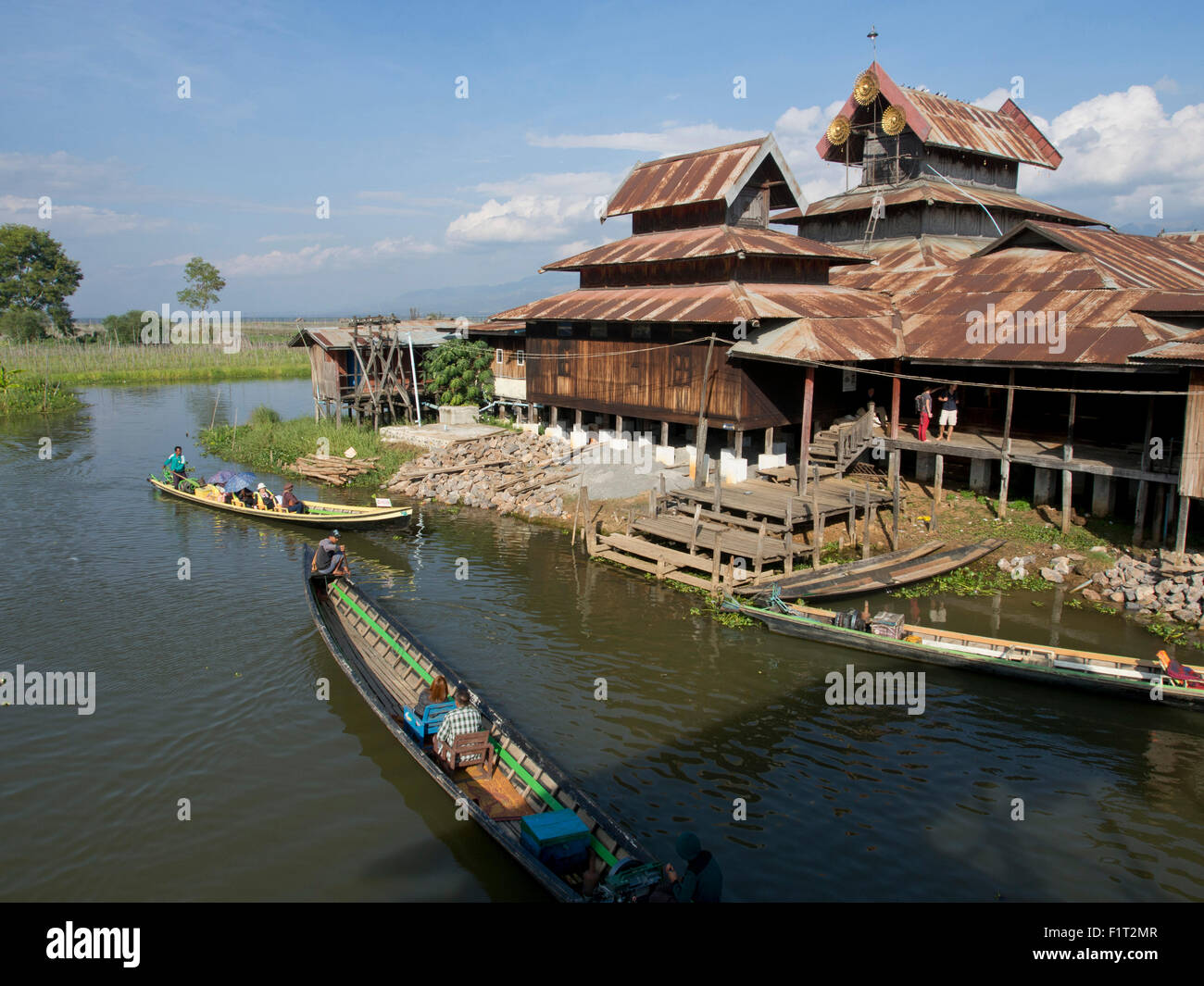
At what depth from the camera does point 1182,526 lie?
18.7 metres

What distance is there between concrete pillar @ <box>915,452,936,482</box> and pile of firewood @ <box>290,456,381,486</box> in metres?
22.0

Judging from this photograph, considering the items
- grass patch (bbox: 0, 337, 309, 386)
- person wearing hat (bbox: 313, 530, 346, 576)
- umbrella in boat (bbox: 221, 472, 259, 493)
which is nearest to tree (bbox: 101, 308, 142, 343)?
grass patch (bbox: 0, 337, 309, 386)

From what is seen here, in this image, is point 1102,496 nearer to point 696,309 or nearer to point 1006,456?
point 1006,456

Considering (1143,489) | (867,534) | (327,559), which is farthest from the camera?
(867,534)

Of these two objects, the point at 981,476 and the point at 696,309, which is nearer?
the point at 981,476

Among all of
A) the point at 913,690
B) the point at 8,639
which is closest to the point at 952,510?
the point at 913,690

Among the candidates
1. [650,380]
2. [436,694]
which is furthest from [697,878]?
[650,380]

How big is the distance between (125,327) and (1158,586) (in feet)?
320

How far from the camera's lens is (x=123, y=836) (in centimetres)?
1209

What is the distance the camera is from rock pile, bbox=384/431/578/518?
29297 millimetres

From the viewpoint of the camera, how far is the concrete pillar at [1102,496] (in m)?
22.2

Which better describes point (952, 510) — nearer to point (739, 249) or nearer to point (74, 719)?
point (739, 249)
